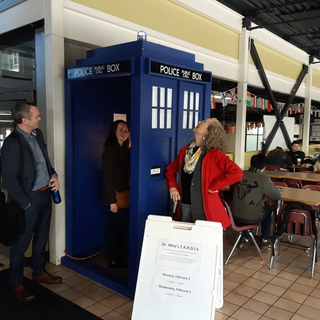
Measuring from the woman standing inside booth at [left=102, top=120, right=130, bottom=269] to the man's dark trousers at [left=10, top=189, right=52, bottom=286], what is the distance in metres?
0.61

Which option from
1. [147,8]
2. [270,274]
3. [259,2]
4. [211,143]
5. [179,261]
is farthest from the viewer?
[259,2]

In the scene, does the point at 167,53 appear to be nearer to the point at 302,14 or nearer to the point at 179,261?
the point at 179,261

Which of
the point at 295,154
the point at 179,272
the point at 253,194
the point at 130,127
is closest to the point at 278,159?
the point at 295,154

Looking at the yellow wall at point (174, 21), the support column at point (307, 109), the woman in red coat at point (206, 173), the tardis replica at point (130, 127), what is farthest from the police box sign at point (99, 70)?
the support column at point (307, 109)

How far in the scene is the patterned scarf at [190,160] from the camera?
2861mm

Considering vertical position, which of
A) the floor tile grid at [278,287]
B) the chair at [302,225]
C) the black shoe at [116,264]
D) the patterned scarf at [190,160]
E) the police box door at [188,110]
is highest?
the police box door at [188,110]

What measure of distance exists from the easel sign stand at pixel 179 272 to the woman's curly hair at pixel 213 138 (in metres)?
0.72

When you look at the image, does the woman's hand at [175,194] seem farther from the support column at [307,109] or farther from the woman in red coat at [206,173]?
the support column at [307,109]

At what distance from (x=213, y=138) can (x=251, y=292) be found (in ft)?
5.33

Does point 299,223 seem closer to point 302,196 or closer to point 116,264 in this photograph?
point 302,196

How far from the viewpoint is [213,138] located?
2.82m

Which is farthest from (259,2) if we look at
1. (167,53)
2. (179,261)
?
(179,261)

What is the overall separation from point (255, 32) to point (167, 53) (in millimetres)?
4959

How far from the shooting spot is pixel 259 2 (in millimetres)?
6656
